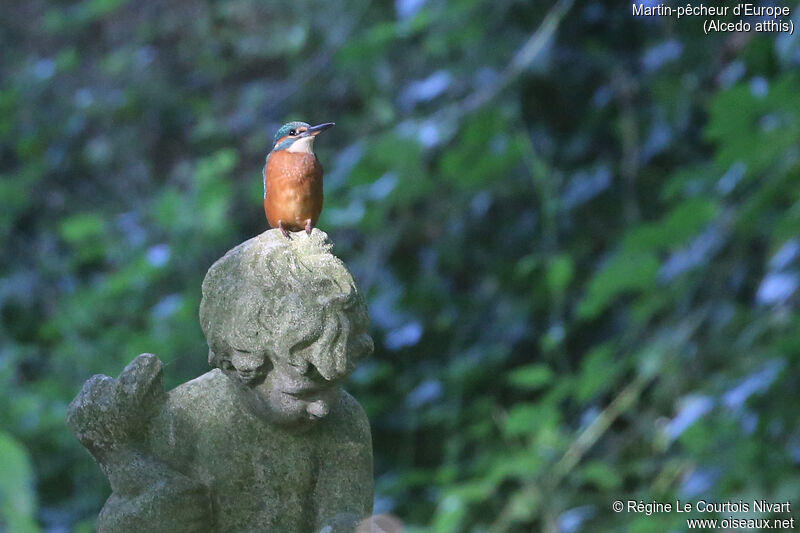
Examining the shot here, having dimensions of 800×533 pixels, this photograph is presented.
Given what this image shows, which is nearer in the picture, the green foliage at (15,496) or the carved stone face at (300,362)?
the green foliage at (15,496)

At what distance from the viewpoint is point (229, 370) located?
120cm

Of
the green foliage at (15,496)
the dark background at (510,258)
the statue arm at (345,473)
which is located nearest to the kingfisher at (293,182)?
the statue arm at (345,473)

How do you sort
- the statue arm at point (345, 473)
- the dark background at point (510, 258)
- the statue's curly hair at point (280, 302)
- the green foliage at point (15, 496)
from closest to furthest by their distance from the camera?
the green foliage at point (15, 496) → the statue's curly hair at point (280, 302) → the statue arm at point (345, 473) → the dark background at point (510, 258)

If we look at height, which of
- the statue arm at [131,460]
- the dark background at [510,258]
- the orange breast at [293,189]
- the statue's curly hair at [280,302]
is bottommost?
the statue arm at [131,460]

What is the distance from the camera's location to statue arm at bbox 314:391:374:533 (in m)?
1.26

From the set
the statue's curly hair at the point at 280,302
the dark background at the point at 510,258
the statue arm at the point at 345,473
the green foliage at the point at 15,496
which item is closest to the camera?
the green foliage at the point at 15,496

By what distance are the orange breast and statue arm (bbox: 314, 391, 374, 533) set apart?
264mm

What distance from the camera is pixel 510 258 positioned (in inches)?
150

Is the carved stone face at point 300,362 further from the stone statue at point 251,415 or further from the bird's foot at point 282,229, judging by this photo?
the bird's foot at point 282,229

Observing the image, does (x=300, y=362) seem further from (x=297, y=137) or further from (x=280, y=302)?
(x=297, y=137)

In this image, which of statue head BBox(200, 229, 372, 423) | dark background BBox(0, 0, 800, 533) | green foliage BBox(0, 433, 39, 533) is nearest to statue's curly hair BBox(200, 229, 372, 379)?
statue head BBox(200, 229, 372, 423)

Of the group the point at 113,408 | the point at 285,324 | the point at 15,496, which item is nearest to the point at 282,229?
the point at 285,324

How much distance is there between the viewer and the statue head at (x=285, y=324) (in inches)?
45.2

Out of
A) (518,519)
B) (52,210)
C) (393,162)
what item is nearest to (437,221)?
(393,162)
